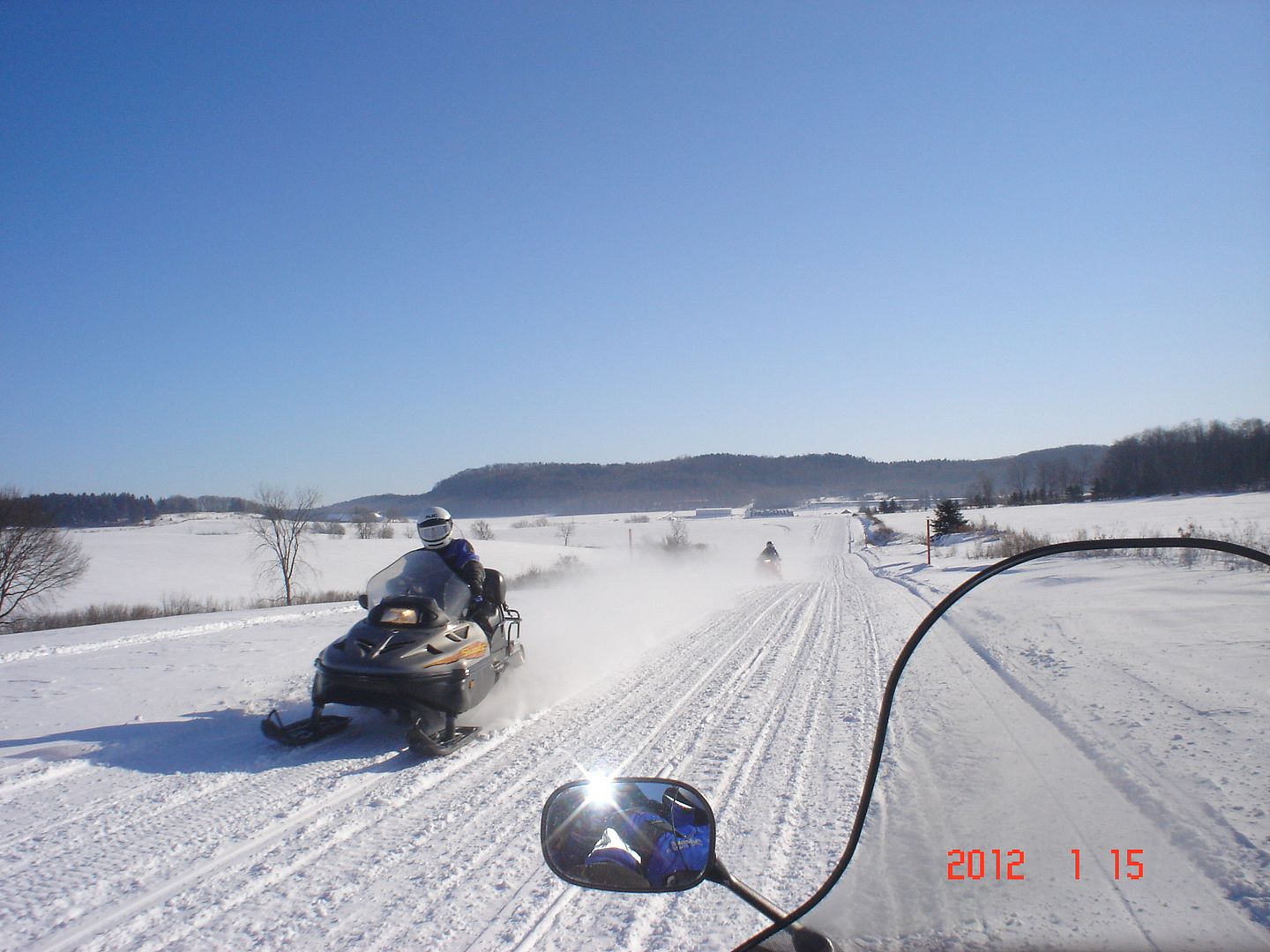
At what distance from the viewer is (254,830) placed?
4.07 m

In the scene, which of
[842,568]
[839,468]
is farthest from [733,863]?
[839,468]

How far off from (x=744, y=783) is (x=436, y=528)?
4.12 meters

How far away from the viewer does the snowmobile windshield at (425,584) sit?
679 cm

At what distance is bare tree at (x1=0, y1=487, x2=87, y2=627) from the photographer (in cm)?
2732

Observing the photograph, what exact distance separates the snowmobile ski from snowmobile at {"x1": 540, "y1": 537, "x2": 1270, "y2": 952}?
459 cm

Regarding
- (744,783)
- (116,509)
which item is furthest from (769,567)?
(116,509)

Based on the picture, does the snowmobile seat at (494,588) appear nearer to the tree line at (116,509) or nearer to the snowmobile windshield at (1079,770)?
the snowmobile windshield at (1079,770)

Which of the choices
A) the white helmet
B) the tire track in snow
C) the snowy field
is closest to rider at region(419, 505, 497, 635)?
the white helmet

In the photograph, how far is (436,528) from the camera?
741cm

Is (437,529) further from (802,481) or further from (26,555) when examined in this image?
(802,481)

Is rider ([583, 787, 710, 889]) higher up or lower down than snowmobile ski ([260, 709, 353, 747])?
higher up

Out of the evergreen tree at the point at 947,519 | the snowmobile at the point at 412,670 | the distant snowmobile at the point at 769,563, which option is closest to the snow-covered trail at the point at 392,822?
the snowmobile at the point at 412,670

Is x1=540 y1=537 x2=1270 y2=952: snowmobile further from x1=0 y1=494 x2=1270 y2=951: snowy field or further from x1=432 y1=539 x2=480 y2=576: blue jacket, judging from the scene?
x1=432 y1=539 x2=480 y2=576: blue jacket

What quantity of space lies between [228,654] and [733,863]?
336 inches
